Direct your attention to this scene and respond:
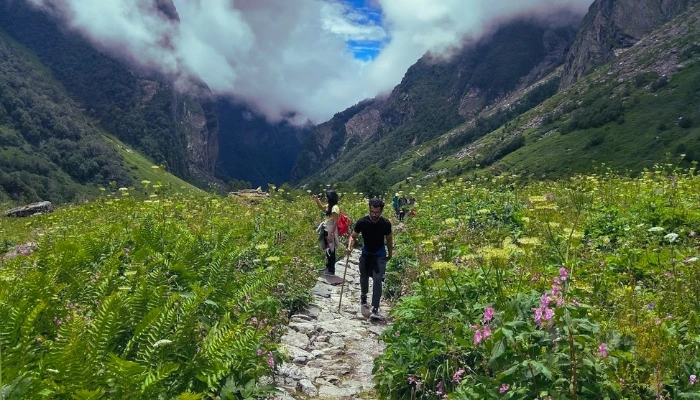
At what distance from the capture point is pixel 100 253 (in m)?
8.50

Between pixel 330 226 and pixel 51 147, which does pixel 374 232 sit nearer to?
pixel 330 226

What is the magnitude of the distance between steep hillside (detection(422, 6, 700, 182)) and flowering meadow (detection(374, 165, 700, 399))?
89097 mm

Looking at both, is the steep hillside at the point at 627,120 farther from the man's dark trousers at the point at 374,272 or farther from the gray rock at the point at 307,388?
the gray rock at the point at 307,388

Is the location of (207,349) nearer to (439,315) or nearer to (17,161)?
(439,315)

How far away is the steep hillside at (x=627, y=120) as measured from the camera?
117 metres

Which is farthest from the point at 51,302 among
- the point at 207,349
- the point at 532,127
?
the point at 532,127

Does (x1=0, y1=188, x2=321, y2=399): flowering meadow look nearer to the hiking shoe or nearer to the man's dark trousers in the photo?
the man's dark trousers

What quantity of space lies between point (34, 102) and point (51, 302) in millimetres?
220957

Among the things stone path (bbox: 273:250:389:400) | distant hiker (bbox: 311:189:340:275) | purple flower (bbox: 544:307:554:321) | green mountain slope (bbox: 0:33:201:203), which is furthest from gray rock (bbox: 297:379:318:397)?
green mountain slope (bbox: 0:33:201:203)

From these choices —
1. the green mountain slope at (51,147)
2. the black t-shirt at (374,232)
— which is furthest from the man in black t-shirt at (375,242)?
the green mountain slope at (51,147)

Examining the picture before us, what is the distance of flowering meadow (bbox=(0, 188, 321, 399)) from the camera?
11.4 ft

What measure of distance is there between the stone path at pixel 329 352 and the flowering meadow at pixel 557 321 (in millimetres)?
688

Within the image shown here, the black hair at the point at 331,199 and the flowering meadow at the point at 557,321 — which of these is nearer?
the flowering meadow at the point at 557,321

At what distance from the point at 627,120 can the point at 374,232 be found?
151 meters
